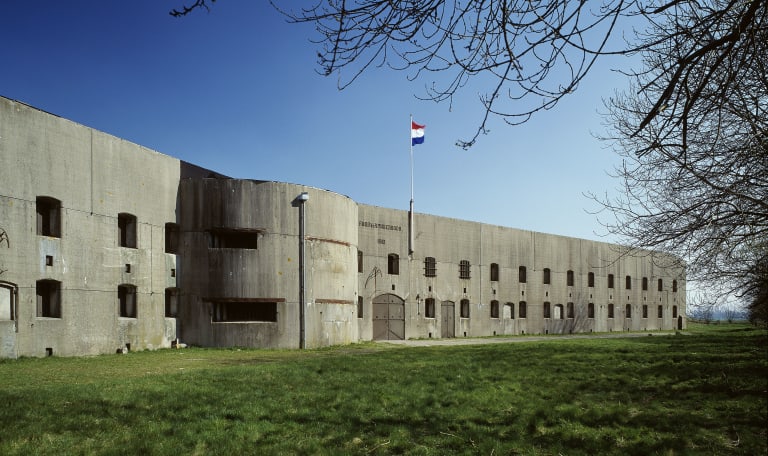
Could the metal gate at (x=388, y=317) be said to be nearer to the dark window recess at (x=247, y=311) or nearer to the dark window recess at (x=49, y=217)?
the dark window recess at (x=247, y=311)

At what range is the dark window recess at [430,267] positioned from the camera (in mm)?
34719

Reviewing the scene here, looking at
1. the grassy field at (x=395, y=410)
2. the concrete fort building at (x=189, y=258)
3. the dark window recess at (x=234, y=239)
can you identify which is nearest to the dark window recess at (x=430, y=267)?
the concrete fort building at (x=189, y=258)

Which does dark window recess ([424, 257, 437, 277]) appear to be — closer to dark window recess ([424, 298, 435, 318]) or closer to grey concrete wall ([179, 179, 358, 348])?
dark window recess ([424, 298, 435, 318])

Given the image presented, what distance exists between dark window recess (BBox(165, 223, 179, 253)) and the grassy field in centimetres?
928

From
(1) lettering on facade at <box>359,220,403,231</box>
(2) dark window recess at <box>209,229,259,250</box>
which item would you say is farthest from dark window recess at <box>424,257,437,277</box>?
(2) dark window recess at <box>209,229,259,250</box>

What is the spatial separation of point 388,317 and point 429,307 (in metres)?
3.88

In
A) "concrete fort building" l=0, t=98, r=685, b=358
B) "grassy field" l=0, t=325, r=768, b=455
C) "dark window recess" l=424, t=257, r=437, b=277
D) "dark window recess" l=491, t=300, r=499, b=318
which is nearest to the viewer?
"grassy field" l=0, t=325, r=768, b=455

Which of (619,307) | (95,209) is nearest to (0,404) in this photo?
(95,209)

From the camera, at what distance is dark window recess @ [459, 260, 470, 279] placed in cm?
3712

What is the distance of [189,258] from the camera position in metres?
23.6

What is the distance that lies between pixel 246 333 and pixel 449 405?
15.5 metres

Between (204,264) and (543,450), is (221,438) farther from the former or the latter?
(204,264)

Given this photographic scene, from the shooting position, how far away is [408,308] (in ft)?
109

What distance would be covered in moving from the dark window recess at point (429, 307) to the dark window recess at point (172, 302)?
15501mm
